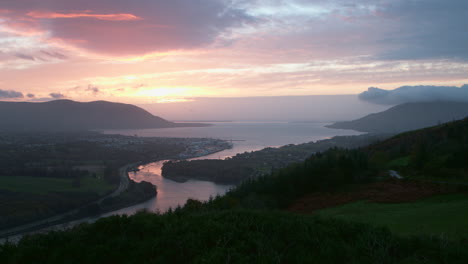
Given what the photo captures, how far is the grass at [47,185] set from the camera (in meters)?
Result: 17.9

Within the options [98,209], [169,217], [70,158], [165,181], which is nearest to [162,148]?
[70,158]

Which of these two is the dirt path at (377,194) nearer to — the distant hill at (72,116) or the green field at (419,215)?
the green field at (419,215)

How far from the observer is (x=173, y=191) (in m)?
20.0

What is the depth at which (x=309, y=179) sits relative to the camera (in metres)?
12.5

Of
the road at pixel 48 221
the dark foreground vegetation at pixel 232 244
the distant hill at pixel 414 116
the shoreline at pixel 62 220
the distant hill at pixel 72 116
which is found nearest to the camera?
the dark foreground vegetation at pixel 232 244

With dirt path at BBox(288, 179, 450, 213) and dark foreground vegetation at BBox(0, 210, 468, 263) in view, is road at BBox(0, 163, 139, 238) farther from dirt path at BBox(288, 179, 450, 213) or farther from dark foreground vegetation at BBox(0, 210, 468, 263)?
dirt path at BBox(288, 179, 450, 213)

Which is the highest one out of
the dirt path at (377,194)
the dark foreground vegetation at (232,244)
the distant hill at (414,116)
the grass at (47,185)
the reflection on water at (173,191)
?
the distant hill at (414,116)

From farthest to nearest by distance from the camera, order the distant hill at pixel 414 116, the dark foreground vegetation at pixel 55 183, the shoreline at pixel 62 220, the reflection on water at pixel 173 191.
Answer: the distant hill at pixel 414 116
the reflection on water at pixel 173 191
the dark foreground vegetation at pixel 55 183
the shoreline at pixel 62 220

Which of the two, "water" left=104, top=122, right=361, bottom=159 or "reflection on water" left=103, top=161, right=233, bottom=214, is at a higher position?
"water" left=104, top=122, right=361, bottom=159

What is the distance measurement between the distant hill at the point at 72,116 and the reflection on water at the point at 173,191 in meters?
58.7

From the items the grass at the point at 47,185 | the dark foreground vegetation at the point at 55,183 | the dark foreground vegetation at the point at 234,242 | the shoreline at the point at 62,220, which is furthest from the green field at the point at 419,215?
the grass at the point at 47,185

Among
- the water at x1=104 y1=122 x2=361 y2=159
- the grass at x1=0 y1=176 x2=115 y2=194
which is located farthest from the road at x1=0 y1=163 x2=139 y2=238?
the water at x1=104 y1=122 x2=361 y2=159

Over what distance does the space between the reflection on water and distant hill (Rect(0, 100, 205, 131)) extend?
58673mm

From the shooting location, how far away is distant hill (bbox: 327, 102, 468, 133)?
54.8 metres
